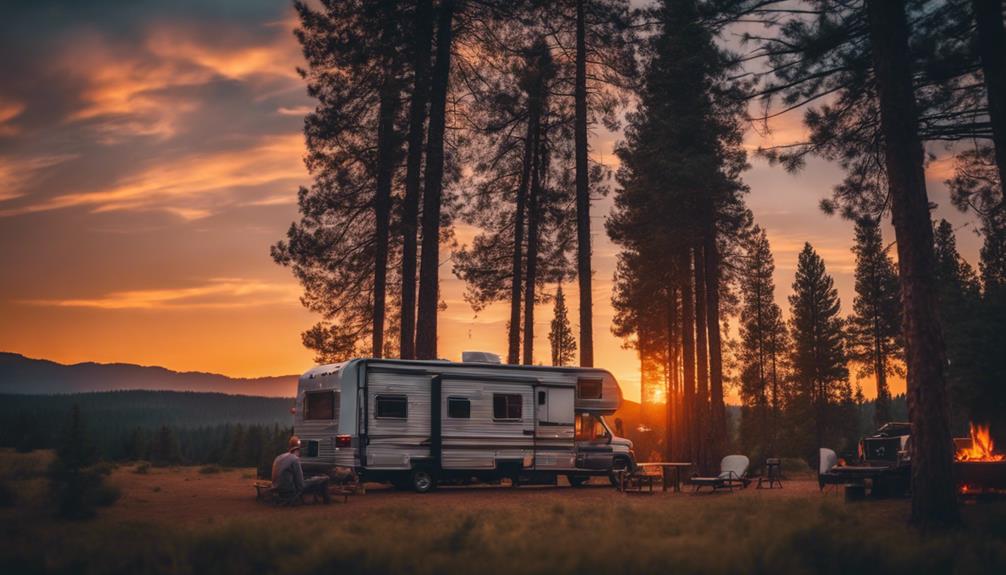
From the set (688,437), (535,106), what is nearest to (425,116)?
(535,106)

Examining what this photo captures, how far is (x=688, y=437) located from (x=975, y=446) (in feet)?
69.8

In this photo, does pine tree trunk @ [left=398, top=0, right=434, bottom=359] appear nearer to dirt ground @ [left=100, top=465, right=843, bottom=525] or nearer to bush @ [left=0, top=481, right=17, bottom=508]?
dirt ground @ [left=100, top=465, right=843, bottom=525]

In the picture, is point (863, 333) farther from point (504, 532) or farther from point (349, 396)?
point (504, 532)

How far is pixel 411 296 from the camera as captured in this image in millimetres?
23016

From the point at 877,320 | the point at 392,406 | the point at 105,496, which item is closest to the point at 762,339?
the point at 877,320

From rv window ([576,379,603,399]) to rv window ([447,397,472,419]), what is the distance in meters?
3.13

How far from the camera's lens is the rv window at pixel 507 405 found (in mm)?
19688

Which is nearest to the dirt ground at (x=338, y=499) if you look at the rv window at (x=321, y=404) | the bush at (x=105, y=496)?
the bush at (x=105, y=496)

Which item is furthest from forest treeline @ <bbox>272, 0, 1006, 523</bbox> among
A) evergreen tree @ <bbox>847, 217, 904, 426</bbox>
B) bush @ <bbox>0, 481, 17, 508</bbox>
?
evergreen tree @ <bbox>847, 217, 904, 426</bbox>

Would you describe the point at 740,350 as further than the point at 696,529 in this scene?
Yes

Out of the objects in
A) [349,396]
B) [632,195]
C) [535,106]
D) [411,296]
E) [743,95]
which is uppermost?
[535,106]

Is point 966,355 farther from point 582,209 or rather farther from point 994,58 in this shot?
point 994,58

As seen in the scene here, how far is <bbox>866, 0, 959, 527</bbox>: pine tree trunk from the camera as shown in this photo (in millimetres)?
12227

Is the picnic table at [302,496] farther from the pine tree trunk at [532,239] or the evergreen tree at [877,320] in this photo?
the evergreen tree at [877,320]
